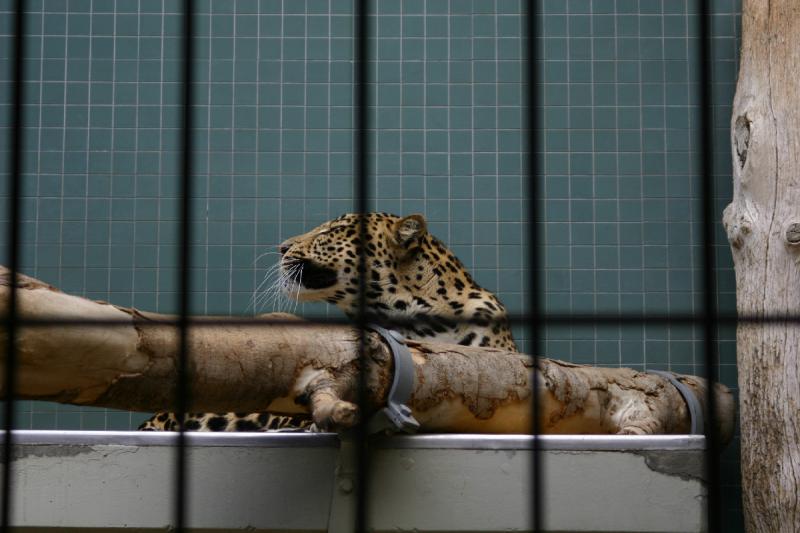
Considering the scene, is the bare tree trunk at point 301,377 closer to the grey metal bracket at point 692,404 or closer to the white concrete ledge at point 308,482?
the grey metal bracket at point 692,404

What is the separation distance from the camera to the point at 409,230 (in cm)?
459

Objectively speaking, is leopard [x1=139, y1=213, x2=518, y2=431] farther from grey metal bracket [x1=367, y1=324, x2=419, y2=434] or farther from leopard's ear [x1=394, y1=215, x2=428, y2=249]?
grey metal bracket [x1=367, y1=324, x2=419, y2=434]

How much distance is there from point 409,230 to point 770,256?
54.2 inches

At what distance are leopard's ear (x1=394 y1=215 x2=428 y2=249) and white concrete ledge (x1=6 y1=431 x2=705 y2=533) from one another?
139cm

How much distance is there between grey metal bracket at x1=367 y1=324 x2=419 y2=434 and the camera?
3.21 metres

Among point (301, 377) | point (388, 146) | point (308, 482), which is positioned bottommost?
point (308, 482)

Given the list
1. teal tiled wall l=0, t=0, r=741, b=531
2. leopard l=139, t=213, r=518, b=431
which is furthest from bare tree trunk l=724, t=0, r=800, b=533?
leopard l=139, t=213, r=518, b=431

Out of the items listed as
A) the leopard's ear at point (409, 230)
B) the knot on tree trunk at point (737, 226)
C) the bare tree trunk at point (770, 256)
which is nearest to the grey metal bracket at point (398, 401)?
the leopard's ear at point (409, 230)

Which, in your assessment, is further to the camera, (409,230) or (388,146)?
(388,146)

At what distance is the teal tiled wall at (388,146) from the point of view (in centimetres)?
559

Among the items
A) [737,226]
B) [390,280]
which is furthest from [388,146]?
[737,226]

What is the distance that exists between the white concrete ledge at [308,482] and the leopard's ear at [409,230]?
54.5 inches

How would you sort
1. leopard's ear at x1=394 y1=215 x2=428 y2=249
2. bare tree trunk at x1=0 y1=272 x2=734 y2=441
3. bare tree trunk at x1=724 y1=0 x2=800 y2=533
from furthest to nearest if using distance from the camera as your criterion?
leopard's ear at x1=394 y1=215 x2=428 y2=249
bare tree trunk at x1=724 y1=0 x2=800 y2=533
bare tree trunk at x1=0 y1=272 x2=734 y2=441

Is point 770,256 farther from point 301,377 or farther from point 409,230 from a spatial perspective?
point 301,377
